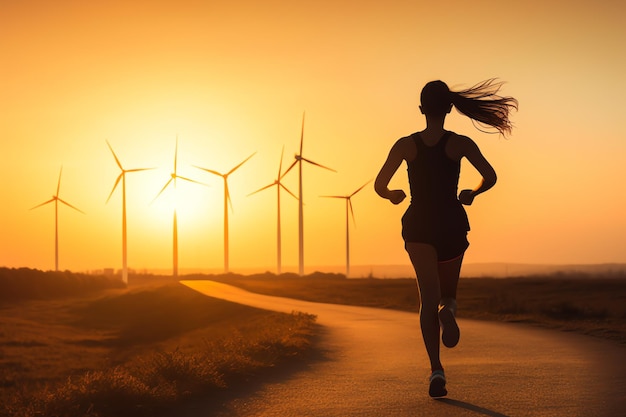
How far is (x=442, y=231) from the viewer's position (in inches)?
303

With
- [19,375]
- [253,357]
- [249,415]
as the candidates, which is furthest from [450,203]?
[19,375]

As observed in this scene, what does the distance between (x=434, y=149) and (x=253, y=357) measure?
6.80 meters

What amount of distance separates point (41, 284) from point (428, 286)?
72.0 meters

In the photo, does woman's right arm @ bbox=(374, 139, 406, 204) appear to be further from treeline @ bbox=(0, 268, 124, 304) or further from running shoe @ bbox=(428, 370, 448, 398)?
treeline @ bbox=(0, 268, 124, 304)

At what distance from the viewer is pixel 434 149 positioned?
7.80 m

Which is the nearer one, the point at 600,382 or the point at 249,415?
the point at 249,415

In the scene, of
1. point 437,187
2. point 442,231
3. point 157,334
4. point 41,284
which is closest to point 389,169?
point 437,187

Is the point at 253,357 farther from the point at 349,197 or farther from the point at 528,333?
the point at 349,197

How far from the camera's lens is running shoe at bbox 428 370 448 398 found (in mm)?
8266

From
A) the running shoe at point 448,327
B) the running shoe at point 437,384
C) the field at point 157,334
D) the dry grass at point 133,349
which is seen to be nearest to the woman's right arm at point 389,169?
the running shoe at point 448,327

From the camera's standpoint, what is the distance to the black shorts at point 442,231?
7.72 m

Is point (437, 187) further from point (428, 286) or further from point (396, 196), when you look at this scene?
point (428, 286)

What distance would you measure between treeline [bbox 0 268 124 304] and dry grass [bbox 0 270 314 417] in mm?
3523

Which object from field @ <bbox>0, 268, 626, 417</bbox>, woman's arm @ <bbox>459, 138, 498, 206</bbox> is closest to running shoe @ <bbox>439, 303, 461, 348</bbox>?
woman's arm @ <bbox>459, 138, 498, 206</bbox>
